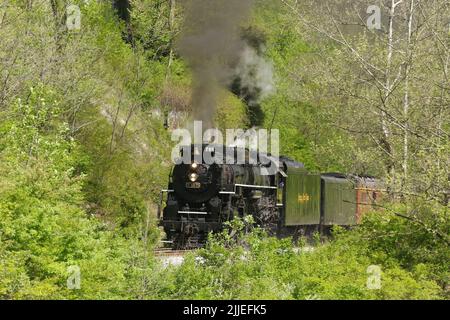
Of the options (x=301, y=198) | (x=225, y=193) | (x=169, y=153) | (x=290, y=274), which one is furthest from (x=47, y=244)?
(x=169, y=153)

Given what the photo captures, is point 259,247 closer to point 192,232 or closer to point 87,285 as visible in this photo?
point 87,285

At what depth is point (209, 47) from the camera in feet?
97.5

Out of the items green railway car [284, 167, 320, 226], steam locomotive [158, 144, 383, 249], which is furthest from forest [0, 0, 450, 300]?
green railway car [284, 167, 320, 226]

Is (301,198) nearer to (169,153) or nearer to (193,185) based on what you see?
(193,185)

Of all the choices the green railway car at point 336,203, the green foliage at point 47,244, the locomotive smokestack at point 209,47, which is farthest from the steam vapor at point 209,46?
the green foliage at point 47,244

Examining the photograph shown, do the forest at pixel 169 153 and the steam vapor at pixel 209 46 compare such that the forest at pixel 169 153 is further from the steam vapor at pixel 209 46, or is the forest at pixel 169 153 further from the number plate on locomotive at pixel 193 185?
the number plate on locomotive at pixel 193 185

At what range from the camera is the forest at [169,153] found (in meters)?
13.0

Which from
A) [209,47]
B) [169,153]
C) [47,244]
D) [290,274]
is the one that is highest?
[209,47]

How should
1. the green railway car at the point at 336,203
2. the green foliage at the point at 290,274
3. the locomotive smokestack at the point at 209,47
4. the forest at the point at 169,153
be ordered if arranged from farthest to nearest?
the green railway car at the point at 336,203 < the locomotive smokestack at the point at 209,47 < the forest at the point at 169,153 < the green foliage at the point at 290,274

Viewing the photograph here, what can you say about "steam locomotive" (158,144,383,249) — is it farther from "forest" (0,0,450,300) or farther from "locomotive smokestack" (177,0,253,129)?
"locomotive smokestack" (177,0,253,129)

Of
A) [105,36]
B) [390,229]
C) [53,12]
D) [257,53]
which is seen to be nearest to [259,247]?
[390,229]

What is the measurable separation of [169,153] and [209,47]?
5710mm

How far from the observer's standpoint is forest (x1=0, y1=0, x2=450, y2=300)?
13008mm

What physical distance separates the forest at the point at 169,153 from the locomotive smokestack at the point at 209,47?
9cm
